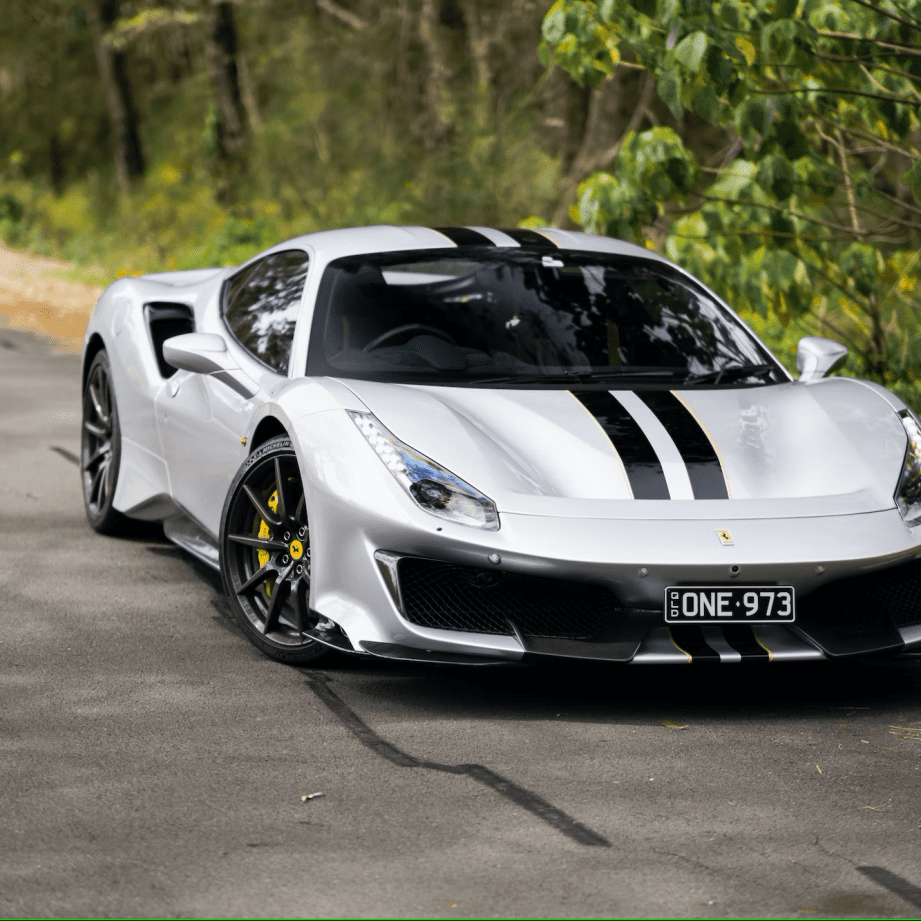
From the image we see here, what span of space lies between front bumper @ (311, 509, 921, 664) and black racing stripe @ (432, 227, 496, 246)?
5.99 ft

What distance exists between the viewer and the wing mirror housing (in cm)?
551

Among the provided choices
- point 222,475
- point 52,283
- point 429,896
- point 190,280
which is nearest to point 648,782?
point 429,896

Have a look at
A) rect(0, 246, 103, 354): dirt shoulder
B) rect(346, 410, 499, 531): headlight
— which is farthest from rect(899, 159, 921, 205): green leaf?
rect(0, 246, 103, 354): dirt shoulder

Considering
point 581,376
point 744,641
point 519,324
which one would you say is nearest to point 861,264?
point 519,324

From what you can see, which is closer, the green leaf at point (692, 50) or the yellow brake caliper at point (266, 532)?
the yellow brake caliper at point (266, 532)

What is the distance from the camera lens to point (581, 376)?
527 cm

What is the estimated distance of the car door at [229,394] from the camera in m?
5.42

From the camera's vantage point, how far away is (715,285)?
8.82 metres

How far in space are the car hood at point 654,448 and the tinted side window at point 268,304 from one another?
709 mm

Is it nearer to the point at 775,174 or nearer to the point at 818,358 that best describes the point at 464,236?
the point at 818,358

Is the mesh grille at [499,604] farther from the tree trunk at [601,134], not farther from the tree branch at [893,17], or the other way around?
the tree trunk at [601,134]

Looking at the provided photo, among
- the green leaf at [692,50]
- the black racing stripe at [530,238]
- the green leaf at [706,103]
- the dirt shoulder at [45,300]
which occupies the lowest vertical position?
the dirt shoulder at [45,300]

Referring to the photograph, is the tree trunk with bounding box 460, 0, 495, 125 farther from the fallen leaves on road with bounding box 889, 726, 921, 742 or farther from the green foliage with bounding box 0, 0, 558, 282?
the fallen leaves on road with bounding box 889, 726, 921, 742

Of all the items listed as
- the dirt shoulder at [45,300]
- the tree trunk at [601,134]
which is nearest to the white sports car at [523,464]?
the dirt shoulder at [45,300]
